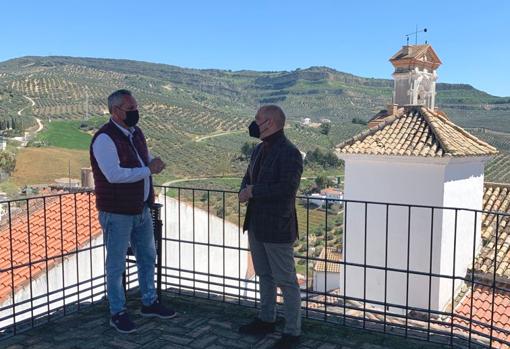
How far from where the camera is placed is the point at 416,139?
480 inches

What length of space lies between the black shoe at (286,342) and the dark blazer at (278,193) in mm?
782

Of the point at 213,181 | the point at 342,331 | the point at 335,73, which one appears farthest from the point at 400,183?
the point at 335,73

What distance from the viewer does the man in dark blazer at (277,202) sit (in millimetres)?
3617

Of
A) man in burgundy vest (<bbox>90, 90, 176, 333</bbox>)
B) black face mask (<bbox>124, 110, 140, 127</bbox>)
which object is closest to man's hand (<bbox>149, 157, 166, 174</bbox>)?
man in burgundy vest (<bbox>90, 90, 176, 333</bbox>)

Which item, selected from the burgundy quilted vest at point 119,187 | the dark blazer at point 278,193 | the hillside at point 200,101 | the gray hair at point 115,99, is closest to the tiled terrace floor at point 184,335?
the dark blazer at point 278,193

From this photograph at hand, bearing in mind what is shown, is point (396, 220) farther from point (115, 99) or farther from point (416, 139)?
point (115, 99)

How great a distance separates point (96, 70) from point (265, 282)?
10564 centimetres

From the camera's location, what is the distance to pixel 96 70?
101812mm

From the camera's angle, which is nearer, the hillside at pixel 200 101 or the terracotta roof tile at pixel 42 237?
the terracotta roof tile at pixel 42 237

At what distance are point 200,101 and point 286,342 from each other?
100313 mm

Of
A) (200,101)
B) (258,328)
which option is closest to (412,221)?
(258,328)

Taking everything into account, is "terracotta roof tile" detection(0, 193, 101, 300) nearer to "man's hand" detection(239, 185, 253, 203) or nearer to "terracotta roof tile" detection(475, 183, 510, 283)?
"man's hand" detection(239, 185, 253, 203)

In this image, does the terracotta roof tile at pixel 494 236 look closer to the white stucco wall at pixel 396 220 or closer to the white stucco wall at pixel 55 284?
the white stucco wall at pixel 396 220

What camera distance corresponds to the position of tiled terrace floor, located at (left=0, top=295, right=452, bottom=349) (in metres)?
3.92
